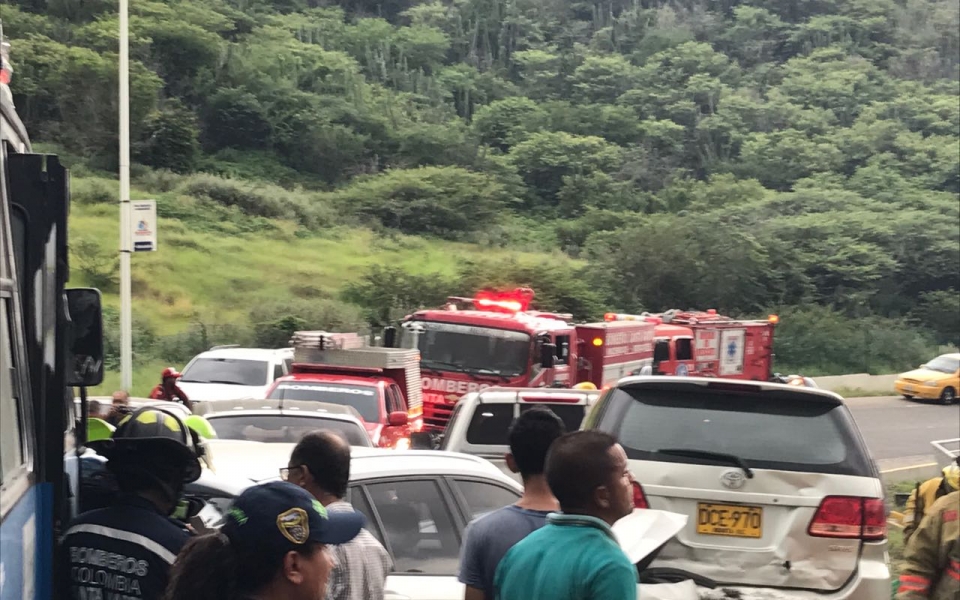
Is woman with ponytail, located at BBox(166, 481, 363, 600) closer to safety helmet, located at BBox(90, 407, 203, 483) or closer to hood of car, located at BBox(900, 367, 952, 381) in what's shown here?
safety helmet, located at BBox(90, 407, 203, 483)

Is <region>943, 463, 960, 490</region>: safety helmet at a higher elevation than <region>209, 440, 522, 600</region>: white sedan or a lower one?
higher

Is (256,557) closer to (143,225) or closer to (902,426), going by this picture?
(143,225)

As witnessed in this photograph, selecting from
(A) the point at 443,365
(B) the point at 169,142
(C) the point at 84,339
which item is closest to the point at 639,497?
(C) the point at 84,339

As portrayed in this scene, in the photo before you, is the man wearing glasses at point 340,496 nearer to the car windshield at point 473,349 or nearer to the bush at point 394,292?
the car windshield at point 473,349

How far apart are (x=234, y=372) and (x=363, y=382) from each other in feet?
17.6

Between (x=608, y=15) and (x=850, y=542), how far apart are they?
3075 inches

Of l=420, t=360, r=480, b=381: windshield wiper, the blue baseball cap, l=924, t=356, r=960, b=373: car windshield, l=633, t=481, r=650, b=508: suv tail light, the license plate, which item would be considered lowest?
l=924, t=356, r=960, b=373: car windshield

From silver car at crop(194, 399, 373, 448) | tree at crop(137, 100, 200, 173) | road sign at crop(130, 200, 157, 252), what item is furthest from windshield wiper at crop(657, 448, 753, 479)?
tree at crop(137, 100, 200, 173)

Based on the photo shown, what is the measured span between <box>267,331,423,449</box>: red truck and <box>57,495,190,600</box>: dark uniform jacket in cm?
967

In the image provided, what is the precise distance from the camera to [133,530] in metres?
3.33

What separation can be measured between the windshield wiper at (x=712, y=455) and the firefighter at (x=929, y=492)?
2.81 ft

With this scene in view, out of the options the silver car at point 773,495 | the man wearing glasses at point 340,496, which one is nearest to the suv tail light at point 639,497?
the silver car at point 773,495

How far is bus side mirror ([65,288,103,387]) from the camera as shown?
12.6 ft

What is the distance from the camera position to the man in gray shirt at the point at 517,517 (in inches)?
158
